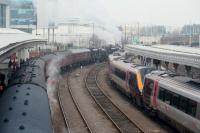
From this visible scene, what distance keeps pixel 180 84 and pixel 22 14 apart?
98.1m

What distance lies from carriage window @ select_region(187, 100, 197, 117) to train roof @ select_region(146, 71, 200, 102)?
0.21 meters

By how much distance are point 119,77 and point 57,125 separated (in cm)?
985

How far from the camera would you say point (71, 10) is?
10750 centimetres

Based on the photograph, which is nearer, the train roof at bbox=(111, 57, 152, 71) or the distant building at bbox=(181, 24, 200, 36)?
the train roof at bbox=(111, 57, 152, 71)

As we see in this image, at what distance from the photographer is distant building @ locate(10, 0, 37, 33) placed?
108 m

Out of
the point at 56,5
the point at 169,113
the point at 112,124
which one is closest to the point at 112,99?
the point at 112,124

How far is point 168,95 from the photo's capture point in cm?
1741

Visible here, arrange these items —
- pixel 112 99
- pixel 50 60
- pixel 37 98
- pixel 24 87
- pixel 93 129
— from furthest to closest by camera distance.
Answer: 1. pixel 50 60
2. pixel 112 99
3. pixel 93 129
4. pixel 24 87
5. pixel 37 98

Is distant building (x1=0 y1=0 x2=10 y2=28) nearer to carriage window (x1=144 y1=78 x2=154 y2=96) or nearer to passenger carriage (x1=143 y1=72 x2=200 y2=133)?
carriage window (x1=144 y1=78 x2=154 y2=96)

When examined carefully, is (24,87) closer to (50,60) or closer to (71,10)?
(50,60)

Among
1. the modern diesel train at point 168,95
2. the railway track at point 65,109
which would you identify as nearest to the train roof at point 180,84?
the modern diesel train at point 168,95

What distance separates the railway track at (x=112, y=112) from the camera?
60.9ft

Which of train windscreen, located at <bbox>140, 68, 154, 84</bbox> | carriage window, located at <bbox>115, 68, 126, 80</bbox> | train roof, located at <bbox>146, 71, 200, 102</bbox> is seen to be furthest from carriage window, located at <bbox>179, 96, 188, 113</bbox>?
carriage window, located at <bbox>115, 68, 126, 80</bbox>

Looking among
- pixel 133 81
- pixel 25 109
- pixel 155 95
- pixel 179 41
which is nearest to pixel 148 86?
pixel 155 95
